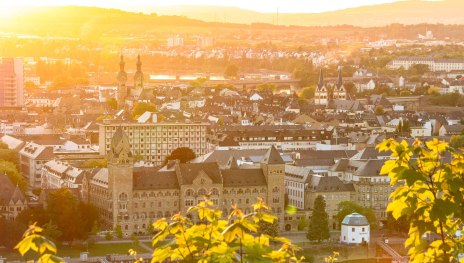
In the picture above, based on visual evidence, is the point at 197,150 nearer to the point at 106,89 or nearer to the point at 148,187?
the point at 148,187

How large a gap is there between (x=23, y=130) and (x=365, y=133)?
18.8 metres

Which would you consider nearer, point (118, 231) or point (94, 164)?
point (118, 231)

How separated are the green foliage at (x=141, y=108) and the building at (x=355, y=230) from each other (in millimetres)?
29499

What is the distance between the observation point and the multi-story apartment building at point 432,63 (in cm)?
12381

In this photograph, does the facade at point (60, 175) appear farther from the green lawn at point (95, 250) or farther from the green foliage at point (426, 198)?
the green foliage at point (426, 198)

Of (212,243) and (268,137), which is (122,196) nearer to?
(268,137)

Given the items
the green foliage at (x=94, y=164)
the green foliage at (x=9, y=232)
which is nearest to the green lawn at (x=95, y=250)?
the green foliage at (x=9, y=232)

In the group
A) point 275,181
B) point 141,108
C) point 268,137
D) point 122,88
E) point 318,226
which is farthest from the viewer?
point 122,88

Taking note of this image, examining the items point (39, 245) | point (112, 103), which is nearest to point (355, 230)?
point (39, 245)

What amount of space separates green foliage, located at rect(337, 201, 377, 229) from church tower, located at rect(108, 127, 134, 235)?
727cm

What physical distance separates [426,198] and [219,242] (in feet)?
4.65

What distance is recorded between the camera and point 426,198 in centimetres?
812

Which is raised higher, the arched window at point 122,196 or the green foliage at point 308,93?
the arched window at point 122,196

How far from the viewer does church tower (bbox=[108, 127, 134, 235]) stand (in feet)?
133
